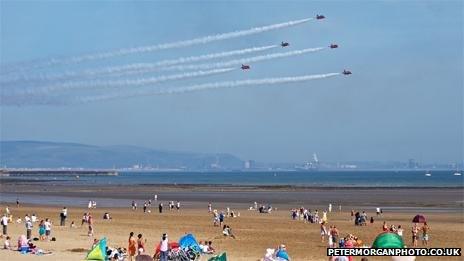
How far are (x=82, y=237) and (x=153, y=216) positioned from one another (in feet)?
70.5

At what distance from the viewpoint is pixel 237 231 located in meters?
50.3

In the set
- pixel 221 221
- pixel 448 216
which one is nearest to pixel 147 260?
pixel 221 221

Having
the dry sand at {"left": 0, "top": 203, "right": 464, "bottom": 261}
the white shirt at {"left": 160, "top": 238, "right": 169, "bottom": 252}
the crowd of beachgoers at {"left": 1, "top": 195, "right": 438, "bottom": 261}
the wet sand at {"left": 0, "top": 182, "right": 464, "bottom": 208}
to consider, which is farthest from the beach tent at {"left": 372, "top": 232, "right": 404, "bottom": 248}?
the wet sand at {"left": 0, "top": 182, "right": 464, "bottom": 208}

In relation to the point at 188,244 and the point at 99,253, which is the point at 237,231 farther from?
the point at 99,253

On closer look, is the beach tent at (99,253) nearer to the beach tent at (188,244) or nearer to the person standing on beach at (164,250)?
the person standing on beach at (164,250)

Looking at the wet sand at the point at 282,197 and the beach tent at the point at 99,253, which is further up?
the wet sand at the point at 282,197

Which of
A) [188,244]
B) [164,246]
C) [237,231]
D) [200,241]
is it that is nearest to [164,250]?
[164,246]

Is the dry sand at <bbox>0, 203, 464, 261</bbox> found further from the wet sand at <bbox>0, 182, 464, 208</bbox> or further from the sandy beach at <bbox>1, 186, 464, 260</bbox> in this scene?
the wet sand at <bbox>0, 182, 464, 208</bbox>

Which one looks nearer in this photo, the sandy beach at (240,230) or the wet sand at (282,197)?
the sandy beach at (240,230)

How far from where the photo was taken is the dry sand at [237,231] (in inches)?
1509

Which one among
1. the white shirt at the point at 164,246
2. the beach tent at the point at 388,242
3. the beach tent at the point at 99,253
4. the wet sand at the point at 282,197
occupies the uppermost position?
the wet sand at the point at 282,197

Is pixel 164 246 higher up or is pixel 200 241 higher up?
pixel 200 241

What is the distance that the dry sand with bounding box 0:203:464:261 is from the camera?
38331 millimetres

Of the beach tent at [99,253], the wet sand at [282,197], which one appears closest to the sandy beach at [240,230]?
the beach tent at [99,253]
